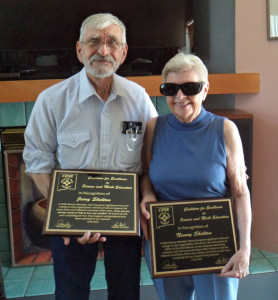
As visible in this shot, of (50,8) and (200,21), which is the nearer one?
(50,8)

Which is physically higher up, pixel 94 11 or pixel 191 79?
pixel 94 11

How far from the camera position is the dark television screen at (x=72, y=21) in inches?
81.2

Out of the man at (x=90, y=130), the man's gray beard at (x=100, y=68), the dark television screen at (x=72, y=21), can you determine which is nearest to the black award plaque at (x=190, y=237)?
the man at (x=90, y=130)

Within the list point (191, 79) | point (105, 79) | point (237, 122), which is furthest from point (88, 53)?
point (237, 122)

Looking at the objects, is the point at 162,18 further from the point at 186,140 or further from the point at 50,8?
the point at 186,140

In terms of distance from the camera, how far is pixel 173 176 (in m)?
1.22

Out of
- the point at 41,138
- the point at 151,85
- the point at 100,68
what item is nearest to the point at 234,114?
the point at 151,85

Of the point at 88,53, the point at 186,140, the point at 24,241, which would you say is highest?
the point at 88,53

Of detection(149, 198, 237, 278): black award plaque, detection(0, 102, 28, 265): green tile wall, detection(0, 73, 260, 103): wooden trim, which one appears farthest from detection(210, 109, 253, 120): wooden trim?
detection(0, 102, 28, 265): green tile wall

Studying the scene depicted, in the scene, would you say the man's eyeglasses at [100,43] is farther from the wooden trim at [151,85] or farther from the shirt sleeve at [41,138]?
the wooden trim at [151,85]

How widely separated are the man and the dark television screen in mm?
876

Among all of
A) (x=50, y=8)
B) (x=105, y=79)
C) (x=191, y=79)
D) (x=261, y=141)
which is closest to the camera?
(x=191, y=79)

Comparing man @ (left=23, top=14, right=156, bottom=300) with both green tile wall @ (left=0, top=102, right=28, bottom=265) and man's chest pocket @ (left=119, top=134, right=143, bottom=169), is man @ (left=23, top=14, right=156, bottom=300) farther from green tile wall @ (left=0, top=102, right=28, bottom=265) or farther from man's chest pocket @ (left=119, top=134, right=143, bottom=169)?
green tile wall @ (left=0, top=102, right=28, bottom=265)

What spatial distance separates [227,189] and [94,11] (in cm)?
138
